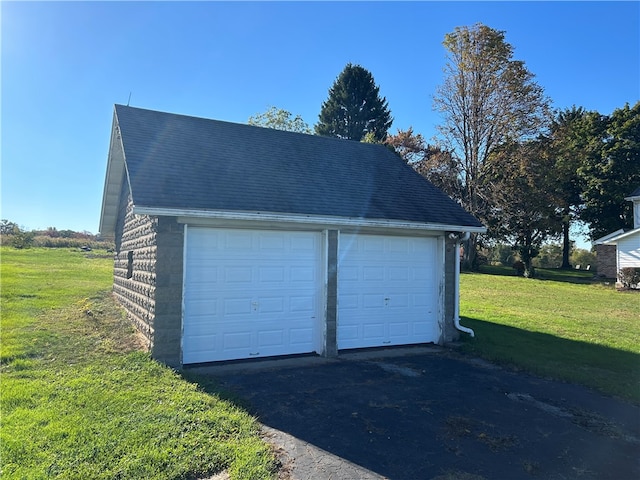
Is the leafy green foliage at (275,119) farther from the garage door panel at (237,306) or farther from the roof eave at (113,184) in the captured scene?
the garage door panel at (237,306)

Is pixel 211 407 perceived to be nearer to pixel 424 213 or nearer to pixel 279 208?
pixel 279 208

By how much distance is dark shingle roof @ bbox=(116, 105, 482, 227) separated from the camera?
730cm

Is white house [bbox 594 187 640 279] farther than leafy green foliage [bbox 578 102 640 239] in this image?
No

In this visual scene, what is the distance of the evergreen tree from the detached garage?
3502 centimetres

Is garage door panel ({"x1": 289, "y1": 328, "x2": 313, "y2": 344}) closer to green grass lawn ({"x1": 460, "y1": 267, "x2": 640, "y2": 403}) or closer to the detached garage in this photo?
the detached garage

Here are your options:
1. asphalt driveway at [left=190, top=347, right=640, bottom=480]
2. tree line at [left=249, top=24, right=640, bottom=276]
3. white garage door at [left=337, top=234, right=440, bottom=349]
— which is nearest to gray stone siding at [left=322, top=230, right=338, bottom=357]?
white garage door at [left=337, top=234, right=440, bottom=349]

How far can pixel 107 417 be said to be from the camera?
4.52 metres

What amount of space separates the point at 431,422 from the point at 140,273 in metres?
6.54

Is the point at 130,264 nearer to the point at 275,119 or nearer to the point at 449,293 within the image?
Answer: the point at 449,293

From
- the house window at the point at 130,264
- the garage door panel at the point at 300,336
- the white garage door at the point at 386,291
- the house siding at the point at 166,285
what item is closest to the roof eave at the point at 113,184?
the house siding at the point at 166,285

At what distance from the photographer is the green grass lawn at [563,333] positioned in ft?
23.6

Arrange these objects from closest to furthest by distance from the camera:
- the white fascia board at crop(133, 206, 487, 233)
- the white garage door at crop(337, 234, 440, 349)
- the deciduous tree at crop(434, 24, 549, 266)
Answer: the white fascia board at crop(133, 206, 487, 233)
the white garage door at crop(337, 234, 440, 349)
the deciduous tree at crop(434, 24, 549, 266)

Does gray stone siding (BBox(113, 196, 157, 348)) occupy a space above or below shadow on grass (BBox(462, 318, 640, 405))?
above

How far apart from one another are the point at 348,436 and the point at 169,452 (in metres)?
1.82
